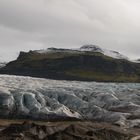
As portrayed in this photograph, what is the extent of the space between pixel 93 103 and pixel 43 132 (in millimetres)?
69255

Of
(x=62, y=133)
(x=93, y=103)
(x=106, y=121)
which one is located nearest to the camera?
(x=62, y=133)

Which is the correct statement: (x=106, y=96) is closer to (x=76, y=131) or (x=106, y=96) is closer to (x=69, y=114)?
(x=69, y=114)

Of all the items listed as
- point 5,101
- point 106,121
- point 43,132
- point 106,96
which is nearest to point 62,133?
point 43,132

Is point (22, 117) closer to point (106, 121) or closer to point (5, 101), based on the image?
point (5, 101)

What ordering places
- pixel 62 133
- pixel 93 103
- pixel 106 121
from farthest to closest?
pixel 93 103 → pixel 106 121 → pixel 62 133

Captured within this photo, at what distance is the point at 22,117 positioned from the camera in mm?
175875

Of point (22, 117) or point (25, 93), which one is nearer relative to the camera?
point (22, 117)

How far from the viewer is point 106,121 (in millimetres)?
170875

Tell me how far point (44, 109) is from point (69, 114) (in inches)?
377

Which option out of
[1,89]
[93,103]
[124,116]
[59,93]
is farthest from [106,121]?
[1,89]

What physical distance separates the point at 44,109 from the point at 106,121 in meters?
22.8

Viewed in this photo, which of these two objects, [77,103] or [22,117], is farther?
[77,103]

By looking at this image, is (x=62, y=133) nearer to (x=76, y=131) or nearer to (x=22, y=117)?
(x=76, y=131)

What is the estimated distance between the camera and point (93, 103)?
188875 mm
